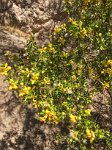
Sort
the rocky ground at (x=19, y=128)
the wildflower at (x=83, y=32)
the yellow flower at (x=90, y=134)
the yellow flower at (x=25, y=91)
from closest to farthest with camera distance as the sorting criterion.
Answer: the yellow flower at (x=90, y=134), the yellow flower at (x=25, y=91), the wildflower at (x=83, y=32), the rocky ground at (x=19, y=128)

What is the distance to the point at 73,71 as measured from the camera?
4770 mm

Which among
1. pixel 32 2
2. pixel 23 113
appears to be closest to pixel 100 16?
pixel 23 113

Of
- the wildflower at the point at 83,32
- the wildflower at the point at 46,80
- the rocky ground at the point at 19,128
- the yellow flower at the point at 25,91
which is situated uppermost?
the wildflower at the point at 83,32

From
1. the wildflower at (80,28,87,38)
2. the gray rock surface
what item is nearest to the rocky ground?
the wildflower at (80,28,87,38)

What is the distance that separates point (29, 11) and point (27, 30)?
50 centimetres

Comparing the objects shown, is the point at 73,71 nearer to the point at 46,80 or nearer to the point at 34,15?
the point at 46,80

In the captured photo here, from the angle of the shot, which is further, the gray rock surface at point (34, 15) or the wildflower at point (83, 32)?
the gray rock surface at point (34, 15)

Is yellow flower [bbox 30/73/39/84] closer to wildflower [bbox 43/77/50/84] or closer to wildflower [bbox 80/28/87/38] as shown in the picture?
wildflower [bbox 43/77/50/84]

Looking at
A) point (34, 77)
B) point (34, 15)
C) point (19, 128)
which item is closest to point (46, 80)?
point (34, 77)

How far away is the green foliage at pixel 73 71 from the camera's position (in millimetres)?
4172

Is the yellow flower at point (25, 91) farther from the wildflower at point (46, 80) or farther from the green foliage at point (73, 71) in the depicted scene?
the wildflower at point (46, 80)

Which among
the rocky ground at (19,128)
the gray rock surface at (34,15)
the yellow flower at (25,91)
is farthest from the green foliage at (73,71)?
the gray rock surface at (34,15)

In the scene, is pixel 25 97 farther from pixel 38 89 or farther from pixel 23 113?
pixel 23 113

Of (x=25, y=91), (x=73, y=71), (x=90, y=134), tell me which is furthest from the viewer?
(x=73, y=71)
